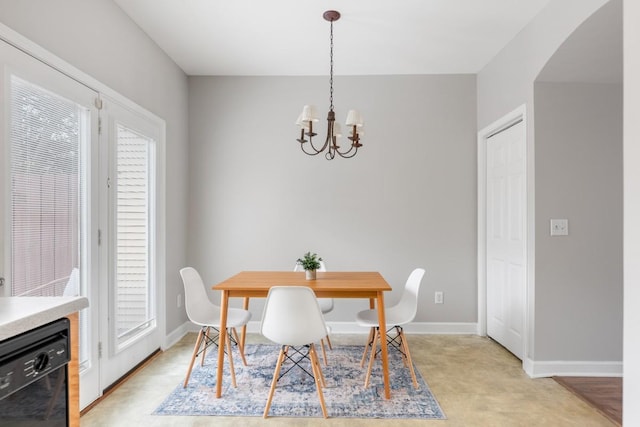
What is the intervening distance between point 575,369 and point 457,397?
3.35ft

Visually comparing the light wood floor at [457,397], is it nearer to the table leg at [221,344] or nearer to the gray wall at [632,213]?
the table leg at [221,344]

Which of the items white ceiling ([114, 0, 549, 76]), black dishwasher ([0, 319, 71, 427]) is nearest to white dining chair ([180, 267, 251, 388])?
black dishwasher ([0, 319, 71, 427])

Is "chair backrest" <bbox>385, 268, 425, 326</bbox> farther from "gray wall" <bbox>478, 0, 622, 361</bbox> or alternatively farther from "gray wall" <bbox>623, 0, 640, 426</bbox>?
"gray wall" <bbox>623, 0, 640, 426</bbox>

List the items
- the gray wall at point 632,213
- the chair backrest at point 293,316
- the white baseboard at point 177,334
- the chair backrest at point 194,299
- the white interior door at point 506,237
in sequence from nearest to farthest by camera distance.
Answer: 1. the gray wall at point 632,213
2. the chair backrest at point 293,316
3. the chair backrest at point 194,299
4. the white interior door at point 506,237
5. the white baseboard at point 177,334

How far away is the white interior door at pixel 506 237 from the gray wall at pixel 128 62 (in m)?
3.04

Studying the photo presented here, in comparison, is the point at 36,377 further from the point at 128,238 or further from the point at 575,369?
the point at 575,369

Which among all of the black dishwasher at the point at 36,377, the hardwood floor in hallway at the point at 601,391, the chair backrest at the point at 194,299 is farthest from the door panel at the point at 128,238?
the hardwood floor in hallway at the point at 601,391

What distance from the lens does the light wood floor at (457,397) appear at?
2.14 meters

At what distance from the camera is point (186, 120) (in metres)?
3.86

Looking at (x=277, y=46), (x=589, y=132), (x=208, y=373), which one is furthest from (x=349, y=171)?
(x=208, y=373)

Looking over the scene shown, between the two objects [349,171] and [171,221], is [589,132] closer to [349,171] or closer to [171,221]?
[349,171]

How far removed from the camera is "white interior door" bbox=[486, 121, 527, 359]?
10.1 ft

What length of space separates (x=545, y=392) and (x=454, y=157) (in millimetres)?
2214

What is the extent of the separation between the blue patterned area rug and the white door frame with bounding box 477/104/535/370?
3.10 ft
